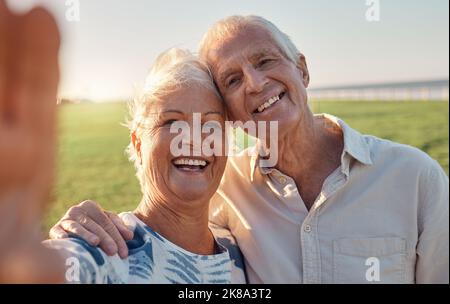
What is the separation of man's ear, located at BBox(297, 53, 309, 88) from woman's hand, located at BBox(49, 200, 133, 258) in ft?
4.65

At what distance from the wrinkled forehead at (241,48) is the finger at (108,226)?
1.01m

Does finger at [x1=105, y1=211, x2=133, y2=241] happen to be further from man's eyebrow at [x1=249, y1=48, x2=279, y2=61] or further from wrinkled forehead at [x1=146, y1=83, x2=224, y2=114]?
man's eyebrow at [x1=249, y1=48, x2=279, y2=61]

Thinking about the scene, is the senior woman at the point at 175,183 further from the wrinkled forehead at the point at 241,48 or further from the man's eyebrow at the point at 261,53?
the man's eyebrow at the point at 261,53

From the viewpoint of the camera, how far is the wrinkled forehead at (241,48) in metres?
2.87

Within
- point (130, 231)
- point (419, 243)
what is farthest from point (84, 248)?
point (419, 243)

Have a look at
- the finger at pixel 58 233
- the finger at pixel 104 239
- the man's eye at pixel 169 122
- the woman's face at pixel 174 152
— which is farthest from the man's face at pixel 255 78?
the finger at pixel 58 233

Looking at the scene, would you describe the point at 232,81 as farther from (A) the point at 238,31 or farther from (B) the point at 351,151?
(B) the point at 351,151

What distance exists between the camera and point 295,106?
9.60 feet

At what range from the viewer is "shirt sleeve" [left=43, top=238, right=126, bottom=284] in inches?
74.2

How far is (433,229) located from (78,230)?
1858 millimetres
